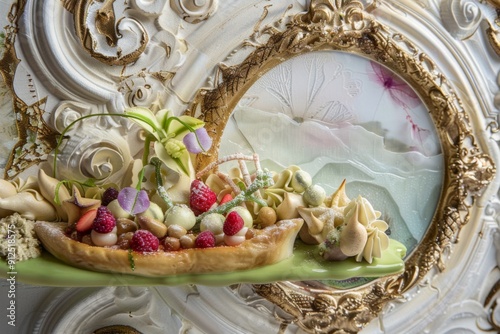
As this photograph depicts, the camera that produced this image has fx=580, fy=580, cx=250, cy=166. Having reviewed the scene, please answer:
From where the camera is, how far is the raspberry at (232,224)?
3.32 feet

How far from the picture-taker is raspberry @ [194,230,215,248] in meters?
1.01

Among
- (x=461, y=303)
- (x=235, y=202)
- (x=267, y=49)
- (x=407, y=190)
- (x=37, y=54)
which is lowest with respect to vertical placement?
(x=461, y=303)

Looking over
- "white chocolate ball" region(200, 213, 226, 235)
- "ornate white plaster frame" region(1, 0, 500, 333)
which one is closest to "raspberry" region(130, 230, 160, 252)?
"white chocolate ball" region(200, 213, 226, 235)

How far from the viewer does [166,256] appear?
3.25ft

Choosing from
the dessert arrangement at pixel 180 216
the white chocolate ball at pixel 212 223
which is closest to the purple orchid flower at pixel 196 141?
the dessert arrangement at pixel 180 216

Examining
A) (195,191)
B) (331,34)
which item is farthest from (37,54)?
(331,34)

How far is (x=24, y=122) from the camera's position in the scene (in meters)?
1.12

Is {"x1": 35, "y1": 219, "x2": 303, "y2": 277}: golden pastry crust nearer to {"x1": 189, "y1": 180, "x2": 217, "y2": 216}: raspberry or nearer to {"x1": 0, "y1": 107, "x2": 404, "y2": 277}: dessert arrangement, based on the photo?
{"x1": 0, "y1": 107, "x2": 404, "y2": 277}: dessert arrangement

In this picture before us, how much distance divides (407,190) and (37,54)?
91 cm

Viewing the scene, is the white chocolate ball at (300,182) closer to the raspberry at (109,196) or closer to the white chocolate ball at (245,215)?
the white chocolate ball at (245,215)

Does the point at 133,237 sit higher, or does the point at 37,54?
the point at 37,54

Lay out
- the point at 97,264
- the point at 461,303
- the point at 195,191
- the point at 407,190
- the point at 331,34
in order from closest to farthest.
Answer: the point at 97,264 < the point at 195,191 < the point at 331,34 < the point at 407,190 < the point at 461,303

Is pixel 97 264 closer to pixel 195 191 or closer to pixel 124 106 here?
pixel 195 191

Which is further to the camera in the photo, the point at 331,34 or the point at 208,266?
the point at 331,34
